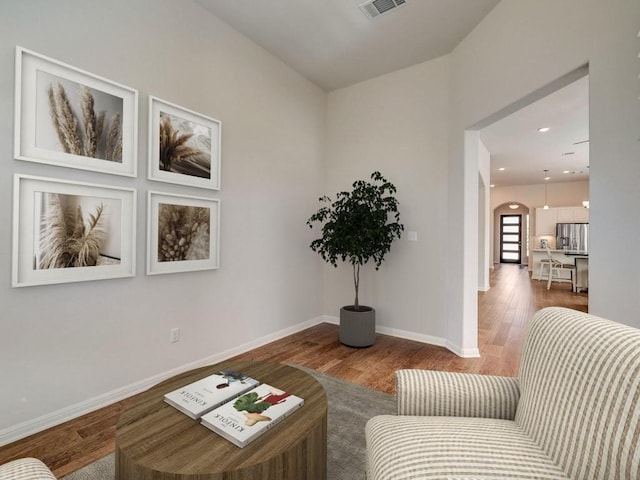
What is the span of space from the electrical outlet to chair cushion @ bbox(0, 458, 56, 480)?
5.09 feet

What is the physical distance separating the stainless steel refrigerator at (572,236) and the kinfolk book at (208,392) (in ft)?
37.5

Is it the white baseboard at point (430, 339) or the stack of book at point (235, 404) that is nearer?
the stack of book at point (235, 404)

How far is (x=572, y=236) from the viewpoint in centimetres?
983

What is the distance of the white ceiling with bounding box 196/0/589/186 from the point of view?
2.75 m

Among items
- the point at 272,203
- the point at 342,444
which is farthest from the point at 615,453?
the point at 272,203

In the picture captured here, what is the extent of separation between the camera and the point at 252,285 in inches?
129

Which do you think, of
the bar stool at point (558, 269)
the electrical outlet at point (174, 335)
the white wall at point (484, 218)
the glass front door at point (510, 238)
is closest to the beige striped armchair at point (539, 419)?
the electrical outlet at point (174, 335)

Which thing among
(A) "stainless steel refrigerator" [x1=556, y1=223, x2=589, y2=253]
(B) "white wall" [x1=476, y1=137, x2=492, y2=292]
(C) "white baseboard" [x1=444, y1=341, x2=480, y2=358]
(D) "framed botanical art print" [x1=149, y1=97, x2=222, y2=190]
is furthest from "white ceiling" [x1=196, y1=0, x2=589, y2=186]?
(A) "stainless steel refrigerator" [x1=556, y1=223, x2=589, y2=253]

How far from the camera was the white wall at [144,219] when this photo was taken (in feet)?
6.04

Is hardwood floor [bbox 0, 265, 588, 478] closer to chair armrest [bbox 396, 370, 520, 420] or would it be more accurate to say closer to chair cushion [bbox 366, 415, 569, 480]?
chair armrest [bbox 396, 370, 520, 420]

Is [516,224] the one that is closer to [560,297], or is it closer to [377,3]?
[560,297]


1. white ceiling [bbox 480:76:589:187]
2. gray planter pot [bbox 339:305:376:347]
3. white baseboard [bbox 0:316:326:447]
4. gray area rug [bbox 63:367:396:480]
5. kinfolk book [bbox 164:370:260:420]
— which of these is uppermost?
white ceiling [bbox 480:76:589:187]

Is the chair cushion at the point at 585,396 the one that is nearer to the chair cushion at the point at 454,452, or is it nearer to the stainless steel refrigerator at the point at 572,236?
the chair cushion at the point at 454,452

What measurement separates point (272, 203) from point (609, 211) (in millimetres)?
2777
